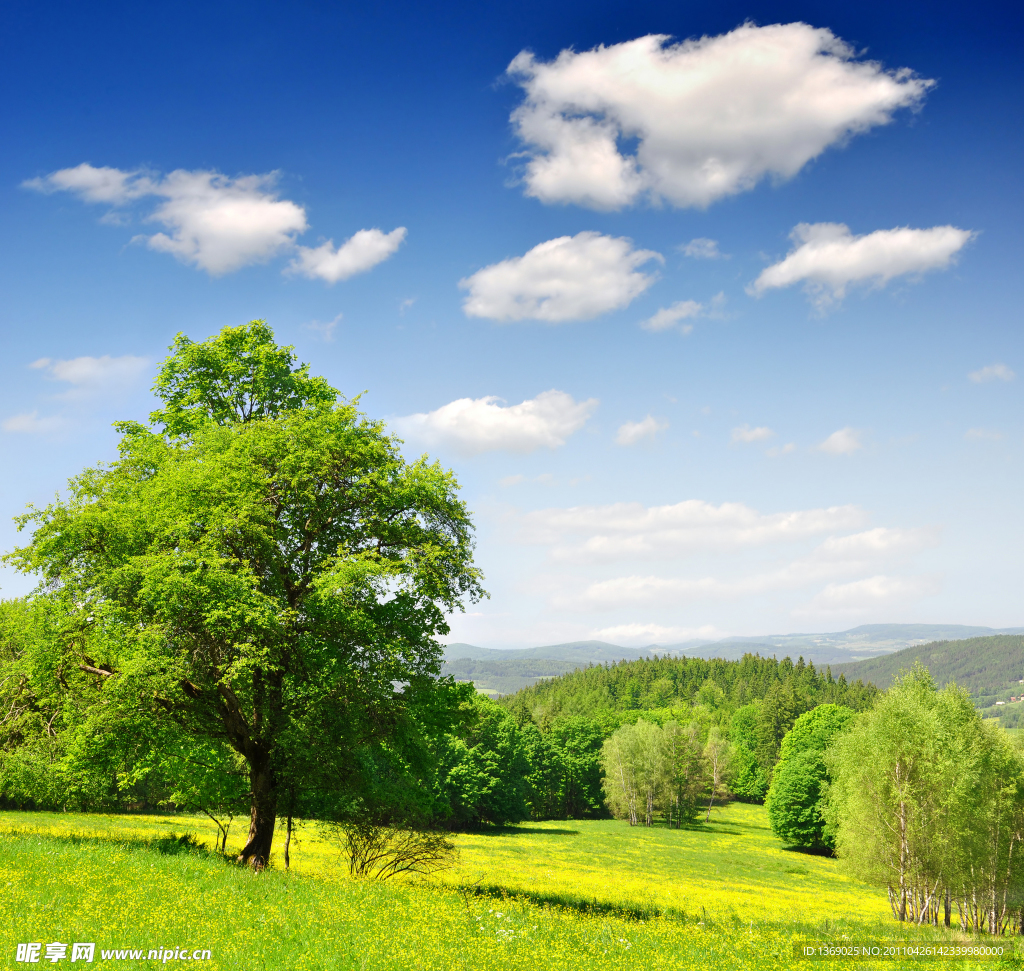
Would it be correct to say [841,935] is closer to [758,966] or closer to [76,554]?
[758,966]

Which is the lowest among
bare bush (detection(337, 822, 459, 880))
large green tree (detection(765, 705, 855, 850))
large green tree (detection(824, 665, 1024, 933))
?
large green tree (detection(765, 705, 855, 850))

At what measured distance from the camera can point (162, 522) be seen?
707 inches

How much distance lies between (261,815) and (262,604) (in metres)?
7.10

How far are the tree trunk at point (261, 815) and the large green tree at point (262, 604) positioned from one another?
0.18 ft

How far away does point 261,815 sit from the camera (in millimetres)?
18703

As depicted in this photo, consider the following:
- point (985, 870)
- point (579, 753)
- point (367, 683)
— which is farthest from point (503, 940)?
point (579, 753)

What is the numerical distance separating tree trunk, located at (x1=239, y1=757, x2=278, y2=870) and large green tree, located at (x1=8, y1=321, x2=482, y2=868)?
0.05 m

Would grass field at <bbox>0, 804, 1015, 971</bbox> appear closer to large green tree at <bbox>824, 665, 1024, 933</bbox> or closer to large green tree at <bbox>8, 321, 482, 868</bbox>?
large green tree at <bbox>8, 321, 482, 868</bbox>

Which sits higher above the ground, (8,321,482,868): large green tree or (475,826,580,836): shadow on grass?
(8,321,482,868): large green tree

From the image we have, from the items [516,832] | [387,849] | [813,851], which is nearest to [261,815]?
[387,849]

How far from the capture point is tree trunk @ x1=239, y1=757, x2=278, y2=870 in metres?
18.3

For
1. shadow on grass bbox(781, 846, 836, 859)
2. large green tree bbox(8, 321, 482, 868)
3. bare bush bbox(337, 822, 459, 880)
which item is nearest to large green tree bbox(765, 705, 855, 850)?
shadow on grass bbox(781, 846, 836, 859)

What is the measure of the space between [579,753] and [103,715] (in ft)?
300

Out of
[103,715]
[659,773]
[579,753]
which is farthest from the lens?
[579,753]
